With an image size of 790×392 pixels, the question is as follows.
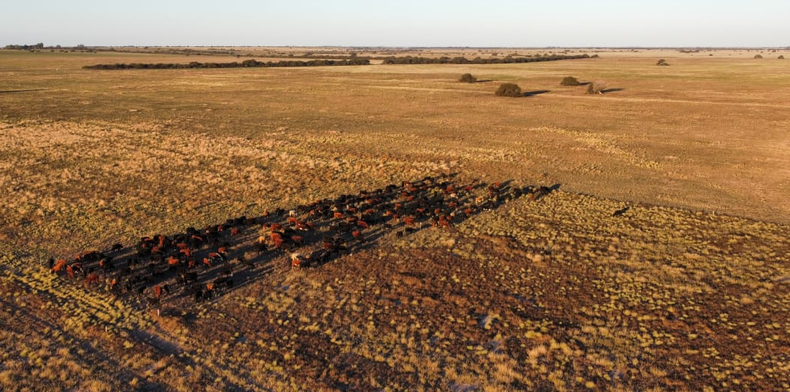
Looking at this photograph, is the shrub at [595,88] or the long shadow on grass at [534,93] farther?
the shrub at [595,88]

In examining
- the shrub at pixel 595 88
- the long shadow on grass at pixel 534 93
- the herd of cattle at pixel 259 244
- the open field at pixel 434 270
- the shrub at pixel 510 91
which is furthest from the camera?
the shrub at pixel 595 88

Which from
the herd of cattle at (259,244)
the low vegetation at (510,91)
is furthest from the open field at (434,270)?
the low vegetation at (510,91)

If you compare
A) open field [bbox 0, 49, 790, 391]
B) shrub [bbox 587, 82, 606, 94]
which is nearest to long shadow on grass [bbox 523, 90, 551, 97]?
shrub [bbox 587, 82, 606, 94]

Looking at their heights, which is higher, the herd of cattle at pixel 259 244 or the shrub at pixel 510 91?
the shrub at pixel 510 91

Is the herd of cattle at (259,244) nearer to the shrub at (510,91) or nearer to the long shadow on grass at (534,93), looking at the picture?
the shrub at (510,91)

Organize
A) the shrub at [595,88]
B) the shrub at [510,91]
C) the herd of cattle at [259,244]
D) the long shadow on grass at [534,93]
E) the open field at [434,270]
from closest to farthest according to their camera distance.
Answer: the open field at [434,270]
the herd of cattle at [259,244]
the shrub at [510,91]
the long shadow on grass at [534,93]
the shrub at [595,88]

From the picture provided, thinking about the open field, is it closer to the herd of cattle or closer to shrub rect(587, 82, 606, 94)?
the herd of cattle

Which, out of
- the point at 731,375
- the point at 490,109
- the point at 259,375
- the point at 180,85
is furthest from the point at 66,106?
the point at 731,375
